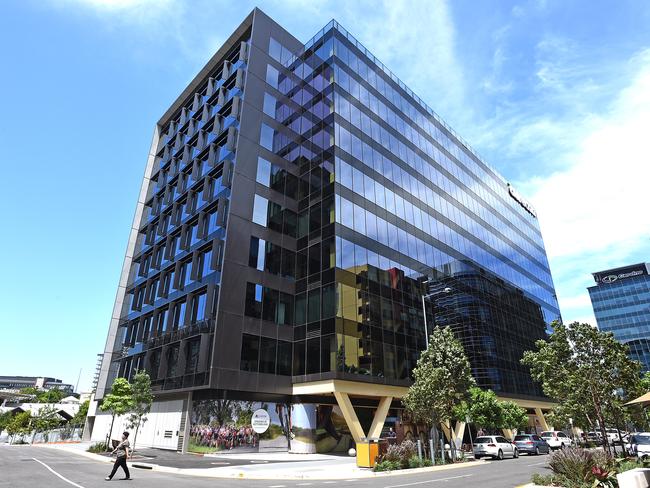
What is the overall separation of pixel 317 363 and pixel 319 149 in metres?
18.5

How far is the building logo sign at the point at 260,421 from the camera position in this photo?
29203mm

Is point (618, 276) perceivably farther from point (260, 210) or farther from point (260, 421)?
point (260, 421)

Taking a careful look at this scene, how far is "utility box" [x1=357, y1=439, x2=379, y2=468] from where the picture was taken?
21.2 meters

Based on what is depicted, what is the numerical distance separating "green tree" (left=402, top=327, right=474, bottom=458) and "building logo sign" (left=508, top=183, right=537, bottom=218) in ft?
168

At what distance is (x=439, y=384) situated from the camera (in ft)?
82.0

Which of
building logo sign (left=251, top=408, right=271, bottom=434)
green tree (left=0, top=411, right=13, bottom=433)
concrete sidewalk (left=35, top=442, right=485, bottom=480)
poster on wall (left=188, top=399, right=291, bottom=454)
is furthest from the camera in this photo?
green tree (left=0, top=411, right=13, bottom=433)

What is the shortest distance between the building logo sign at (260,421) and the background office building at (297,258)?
1.66ft

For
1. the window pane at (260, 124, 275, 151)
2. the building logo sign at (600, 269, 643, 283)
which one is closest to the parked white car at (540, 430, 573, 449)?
the window pane at (260, 124, 275, 151)

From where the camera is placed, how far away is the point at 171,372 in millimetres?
33188

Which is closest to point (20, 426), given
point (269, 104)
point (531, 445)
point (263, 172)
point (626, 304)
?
point (263, 172)

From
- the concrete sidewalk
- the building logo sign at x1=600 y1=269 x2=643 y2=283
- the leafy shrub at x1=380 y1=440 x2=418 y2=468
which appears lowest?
the concrete sidewalk

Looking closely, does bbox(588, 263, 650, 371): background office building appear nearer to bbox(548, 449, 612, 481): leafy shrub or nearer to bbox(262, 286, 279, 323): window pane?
bbox(262, 286, 279, 323): window pane

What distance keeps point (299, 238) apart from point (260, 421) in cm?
1498

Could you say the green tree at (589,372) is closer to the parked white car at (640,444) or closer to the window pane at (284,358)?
the parked white car at (640,444)
